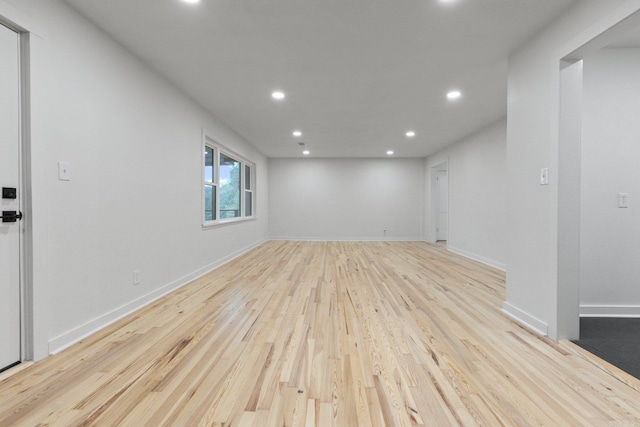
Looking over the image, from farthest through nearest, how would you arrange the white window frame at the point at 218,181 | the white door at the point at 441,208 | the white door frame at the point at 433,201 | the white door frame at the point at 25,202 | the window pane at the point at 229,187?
the white door at the point at 441,208 → the white door frame at the point at 433,201 → the window pane at the point at 229,187 → the white window frame at the point at 218,181 → the white door frame at the point at 25,202

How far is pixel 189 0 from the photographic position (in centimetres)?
203

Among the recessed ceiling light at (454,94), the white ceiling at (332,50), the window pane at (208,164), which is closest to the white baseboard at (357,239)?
the window pane at (208,164)

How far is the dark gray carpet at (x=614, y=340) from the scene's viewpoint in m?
1.83

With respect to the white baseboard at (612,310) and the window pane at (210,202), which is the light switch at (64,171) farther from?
the white baseboard at (612,310)

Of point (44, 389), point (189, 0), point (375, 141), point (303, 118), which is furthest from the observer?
point (375, 141)

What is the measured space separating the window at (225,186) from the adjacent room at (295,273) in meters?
0.63

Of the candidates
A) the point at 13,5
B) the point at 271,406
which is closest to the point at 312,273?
the point at 271,406

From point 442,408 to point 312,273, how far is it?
9.63 ft

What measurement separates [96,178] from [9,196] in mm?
638

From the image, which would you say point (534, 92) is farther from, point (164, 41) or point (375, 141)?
point (375, 141)

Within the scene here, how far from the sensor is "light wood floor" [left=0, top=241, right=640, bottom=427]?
1347 mm

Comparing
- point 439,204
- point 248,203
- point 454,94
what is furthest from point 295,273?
point 439,204

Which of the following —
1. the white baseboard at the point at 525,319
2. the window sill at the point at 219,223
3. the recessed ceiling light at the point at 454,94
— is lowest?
the white baseboard at the point at 525,319

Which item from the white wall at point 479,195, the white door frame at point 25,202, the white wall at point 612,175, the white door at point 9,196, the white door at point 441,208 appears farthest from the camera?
the white door at point 441,208
